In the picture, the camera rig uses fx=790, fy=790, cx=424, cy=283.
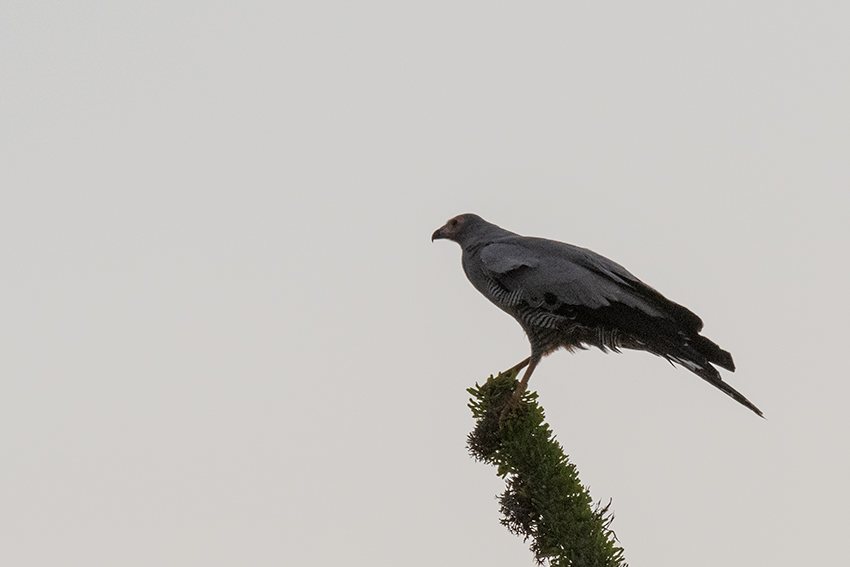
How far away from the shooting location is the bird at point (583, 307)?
19.9 feet

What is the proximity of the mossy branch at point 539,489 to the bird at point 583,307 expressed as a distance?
182 cm

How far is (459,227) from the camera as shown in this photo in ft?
27.3

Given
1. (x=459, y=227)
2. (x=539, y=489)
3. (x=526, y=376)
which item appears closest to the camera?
(x=539, y=489)

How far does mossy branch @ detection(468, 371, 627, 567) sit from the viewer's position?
363 centimetres

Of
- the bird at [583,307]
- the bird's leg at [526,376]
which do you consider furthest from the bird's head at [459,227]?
the bird's leg at [526,376]

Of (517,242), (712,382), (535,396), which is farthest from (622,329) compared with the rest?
(535,396)

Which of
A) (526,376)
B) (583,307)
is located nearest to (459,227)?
(583,307)

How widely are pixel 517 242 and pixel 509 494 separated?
3614 millimetres

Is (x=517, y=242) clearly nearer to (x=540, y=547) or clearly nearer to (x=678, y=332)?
(x=678, y=332)

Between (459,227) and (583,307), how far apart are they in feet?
7.46

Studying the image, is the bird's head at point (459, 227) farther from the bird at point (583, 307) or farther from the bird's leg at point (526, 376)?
the bird's leg at point (526, 376)

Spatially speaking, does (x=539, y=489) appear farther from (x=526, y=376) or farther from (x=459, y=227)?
(x=459, y=227)

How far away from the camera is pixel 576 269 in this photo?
6676 mm

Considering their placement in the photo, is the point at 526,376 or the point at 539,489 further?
the point at 526,376
